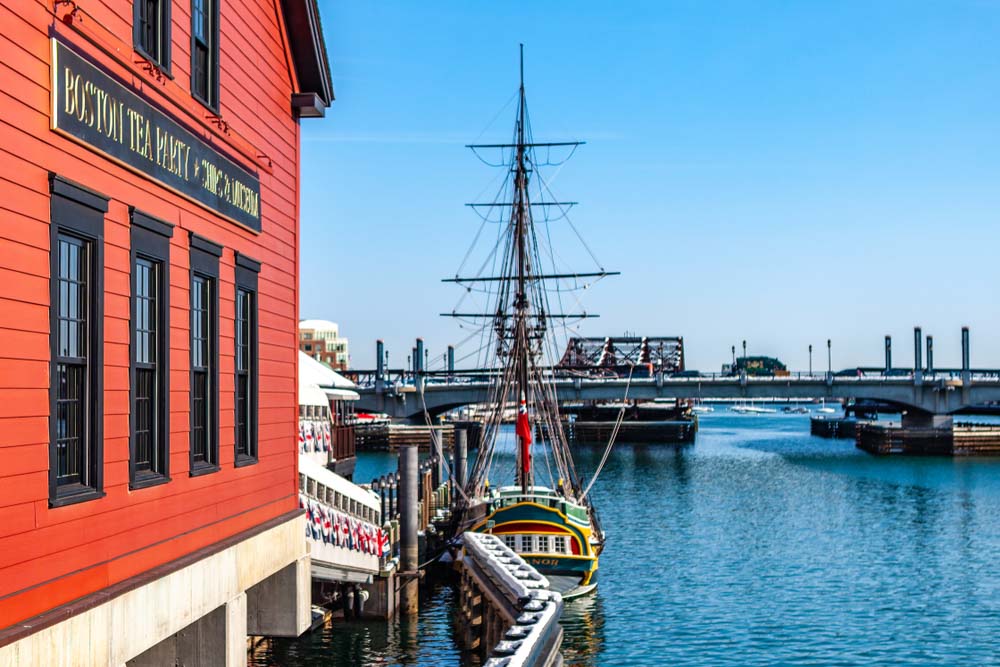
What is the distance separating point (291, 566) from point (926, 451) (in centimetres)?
10957

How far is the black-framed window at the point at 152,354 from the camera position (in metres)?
12.4

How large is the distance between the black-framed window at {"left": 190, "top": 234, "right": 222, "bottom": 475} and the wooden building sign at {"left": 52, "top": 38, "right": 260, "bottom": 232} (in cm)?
71

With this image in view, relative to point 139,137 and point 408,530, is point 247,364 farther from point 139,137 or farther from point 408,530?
point 408,530

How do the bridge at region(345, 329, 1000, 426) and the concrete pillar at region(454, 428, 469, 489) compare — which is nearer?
the concrete pillar at region(454, 428, 469, 489)

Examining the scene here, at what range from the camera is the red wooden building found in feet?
32.4

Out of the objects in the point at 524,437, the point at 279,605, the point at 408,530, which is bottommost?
the point at 408,530

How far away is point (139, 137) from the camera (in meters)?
12.3

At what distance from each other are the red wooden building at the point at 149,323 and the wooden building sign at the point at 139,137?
3cm

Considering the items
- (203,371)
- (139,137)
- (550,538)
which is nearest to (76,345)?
(139,137)

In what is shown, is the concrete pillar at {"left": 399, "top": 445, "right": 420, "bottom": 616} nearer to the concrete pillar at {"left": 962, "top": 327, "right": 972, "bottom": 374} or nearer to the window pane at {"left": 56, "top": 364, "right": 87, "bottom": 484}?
the window pane at {"left": 56, "top": 364, "right": 87, "bottom": 484}

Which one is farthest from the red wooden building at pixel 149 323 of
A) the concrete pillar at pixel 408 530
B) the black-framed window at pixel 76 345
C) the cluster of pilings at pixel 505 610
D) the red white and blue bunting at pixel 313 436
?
the red white and blue bunting at pixel 313 436

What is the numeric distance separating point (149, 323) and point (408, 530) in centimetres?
2364

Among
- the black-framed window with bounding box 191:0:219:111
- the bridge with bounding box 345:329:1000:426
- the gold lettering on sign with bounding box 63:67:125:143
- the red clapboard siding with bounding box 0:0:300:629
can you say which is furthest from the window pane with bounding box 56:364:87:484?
the bridge with bounding box 345:329:1000:426

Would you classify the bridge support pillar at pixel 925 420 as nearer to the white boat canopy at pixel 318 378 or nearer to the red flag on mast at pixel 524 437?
the red flag on mast at pixel 524 437
